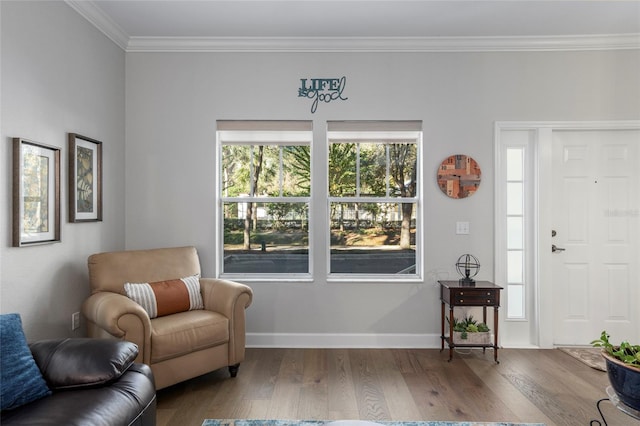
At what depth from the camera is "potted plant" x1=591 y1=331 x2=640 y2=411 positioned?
5.09 feet

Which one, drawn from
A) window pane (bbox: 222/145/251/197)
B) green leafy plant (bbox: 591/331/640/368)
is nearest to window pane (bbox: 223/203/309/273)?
window pane (bbox: 222/145/251/197)

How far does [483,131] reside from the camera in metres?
3.80

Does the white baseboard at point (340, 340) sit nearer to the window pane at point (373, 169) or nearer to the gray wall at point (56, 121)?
the window pane at point (373, 169)

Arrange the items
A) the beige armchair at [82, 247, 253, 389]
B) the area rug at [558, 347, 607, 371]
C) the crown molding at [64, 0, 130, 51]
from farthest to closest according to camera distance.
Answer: the area rug at [558, 347, 607, 371] → the crown molding at [64, 0, 130, 51] → the beige armchair at [82, 247, 253, 389]

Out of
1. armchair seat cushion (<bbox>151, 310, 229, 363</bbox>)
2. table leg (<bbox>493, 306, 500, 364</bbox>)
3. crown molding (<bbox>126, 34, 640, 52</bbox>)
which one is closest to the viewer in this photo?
armchair seat cushion (<bbox>151, 310, 229, 363</bbox>)

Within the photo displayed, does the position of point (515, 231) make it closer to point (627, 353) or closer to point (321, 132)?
point (321, 132)

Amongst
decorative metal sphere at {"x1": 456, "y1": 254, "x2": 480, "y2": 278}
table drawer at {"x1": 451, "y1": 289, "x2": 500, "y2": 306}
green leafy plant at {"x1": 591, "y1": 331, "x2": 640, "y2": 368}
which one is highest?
decorative metal sphere at {"x1": 456, "y1": 254, "x2": 480, "y2": 278}

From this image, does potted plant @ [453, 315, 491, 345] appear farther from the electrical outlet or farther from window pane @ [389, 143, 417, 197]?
the electrical outlet

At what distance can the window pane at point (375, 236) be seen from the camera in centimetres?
396

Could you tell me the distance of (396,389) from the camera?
114 inches

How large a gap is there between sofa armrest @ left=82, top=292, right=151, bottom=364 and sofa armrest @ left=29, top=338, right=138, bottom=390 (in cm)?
42

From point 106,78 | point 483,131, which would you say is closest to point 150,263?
point 106,78

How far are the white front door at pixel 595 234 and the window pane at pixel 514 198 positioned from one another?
0.84 feet

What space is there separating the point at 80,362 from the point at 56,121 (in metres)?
1.76
